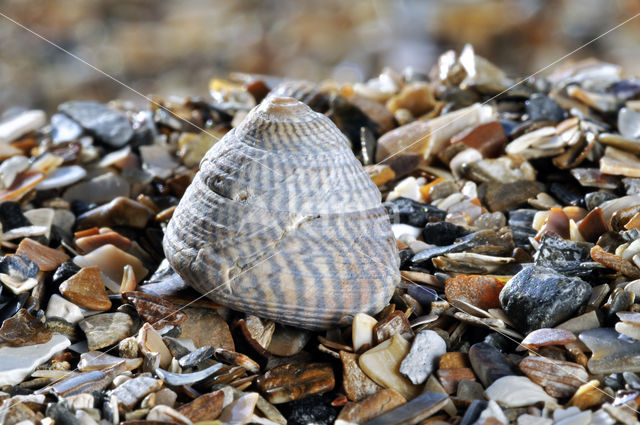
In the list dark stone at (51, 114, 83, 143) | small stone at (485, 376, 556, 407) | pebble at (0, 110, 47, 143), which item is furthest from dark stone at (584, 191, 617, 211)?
pebble at (0, 110, 47, 143)

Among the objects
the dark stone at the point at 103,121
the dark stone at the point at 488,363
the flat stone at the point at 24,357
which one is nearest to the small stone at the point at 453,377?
the dark stone at the point at 488,363

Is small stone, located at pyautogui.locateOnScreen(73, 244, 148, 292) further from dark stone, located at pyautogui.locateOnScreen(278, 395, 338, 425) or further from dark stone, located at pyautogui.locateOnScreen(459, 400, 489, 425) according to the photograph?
dark stone, located at pyautogui.locateOnScreen(459, 400, 489, 425)

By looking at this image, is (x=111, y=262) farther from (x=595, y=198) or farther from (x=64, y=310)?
(x=595, y=198)

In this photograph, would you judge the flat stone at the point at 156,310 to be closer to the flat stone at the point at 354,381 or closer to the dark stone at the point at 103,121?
the flat stone at the point at 354,381

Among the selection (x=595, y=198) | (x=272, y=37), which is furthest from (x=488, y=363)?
(x=272, y=37)

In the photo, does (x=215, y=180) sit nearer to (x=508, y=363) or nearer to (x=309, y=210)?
(x=309, y=210)

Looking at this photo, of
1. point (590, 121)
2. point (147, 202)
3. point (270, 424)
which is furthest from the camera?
point (590, 121)

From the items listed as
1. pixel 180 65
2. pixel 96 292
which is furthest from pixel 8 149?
pixel 180 65
